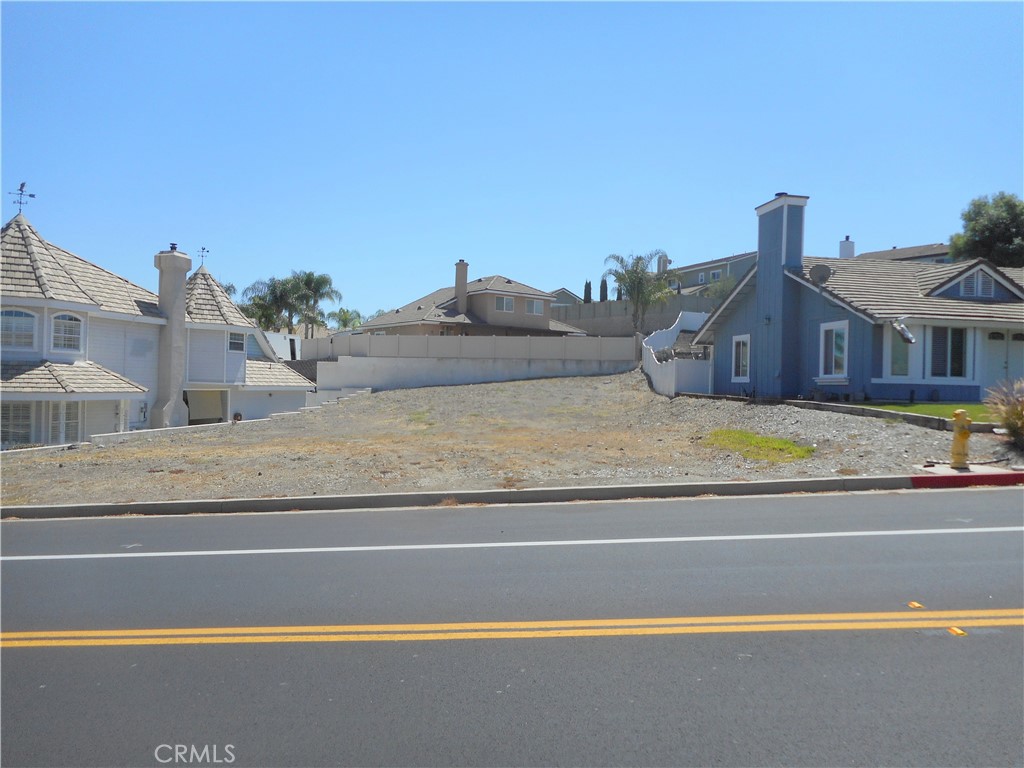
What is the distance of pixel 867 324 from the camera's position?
872 inches

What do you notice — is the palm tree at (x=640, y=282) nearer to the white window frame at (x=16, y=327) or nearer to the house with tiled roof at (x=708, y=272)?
the house with tiled roof at (x=708, y=272)

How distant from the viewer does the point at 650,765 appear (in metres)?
3.91

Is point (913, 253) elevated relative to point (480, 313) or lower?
elevated

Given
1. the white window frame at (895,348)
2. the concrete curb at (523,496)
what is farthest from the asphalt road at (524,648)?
the white window frame at (895,348)

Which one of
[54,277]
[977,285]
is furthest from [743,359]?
[54,277]

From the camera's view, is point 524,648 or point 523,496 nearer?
point 524,648

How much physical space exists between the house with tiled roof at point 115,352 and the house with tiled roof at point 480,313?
46.2 ft

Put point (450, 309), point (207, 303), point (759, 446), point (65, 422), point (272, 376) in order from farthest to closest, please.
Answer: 1. point (450, 309)
2. point (272, 376)
3. point (207, 303)
4. point (65, 422)
5. point (759, 446)

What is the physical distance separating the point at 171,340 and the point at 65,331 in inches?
188

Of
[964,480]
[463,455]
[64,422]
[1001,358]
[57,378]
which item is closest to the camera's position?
[964,480]

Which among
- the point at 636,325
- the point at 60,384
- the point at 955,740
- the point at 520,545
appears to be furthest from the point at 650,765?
the point at 636,325

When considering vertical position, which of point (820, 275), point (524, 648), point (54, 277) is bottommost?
point (524, 648)

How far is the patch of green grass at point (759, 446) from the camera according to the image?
1516 cm

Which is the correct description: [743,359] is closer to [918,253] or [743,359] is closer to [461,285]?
[461,285]
